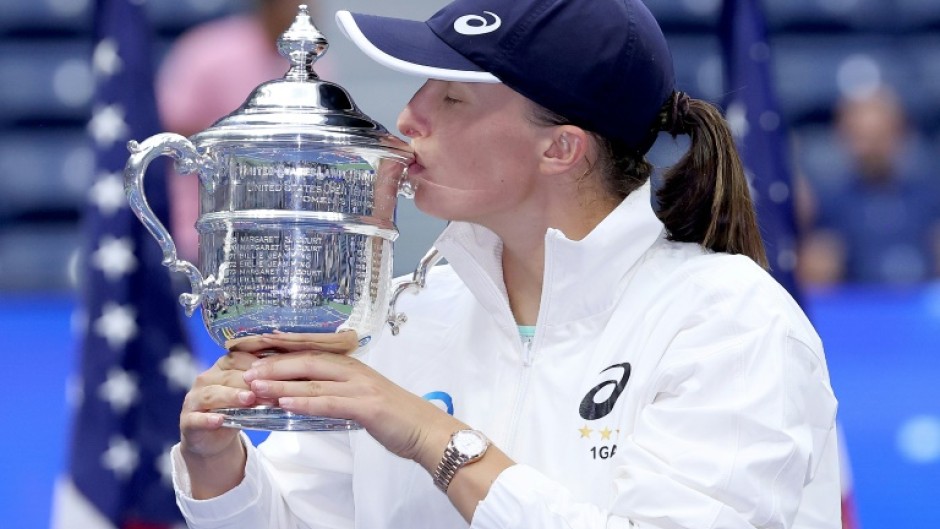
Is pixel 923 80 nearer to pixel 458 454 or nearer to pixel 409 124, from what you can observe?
pixel 409 124

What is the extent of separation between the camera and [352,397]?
1.60 m

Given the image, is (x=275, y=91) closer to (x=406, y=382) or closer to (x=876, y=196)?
(x=406, y=382)

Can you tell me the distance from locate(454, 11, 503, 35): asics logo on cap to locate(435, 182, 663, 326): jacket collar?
0.24 metres

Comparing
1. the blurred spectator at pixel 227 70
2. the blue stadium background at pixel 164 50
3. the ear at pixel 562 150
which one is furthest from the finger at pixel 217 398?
the blurred spectator at pixel 227 70

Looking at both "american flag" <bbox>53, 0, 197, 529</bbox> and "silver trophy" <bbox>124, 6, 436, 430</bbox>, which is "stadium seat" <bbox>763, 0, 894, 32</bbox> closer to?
"american flag" <bbox>53, 0, 197, 529</bbox>

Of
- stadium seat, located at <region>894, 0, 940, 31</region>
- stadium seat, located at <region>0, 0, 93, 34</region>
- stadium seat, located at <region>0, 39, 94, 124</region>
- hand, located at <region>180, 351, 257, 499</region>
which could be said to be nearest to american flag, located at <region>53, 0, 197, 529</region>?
hand, located at <region>180, 351, 257, 499</region>

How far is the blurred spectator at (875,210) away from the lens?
4.20 m

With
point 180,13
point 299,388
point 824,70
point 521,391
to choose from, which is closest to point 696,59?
point 824,70

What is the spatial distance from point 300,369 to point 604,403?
355 mm

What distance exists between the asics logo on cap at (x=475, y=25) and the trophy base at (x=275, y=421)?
460mm

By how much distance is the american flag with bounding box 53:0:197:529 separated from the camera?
2512mm

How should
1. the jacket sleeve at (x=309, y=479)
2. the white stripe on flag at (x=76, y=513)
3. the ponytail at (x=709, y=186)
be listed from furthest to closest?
1. the white stripe on flag at (x=76, y=513)
2. the jacket sleeve at (x=309, y=479)
3. the ponytail at (x=709, y=186)

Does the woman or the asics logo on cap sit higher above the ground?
the asics logo on cap

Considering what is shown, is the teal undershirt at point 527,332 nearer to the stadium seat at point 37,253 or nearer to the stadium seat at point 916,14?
the stadium seat at point 37,253
